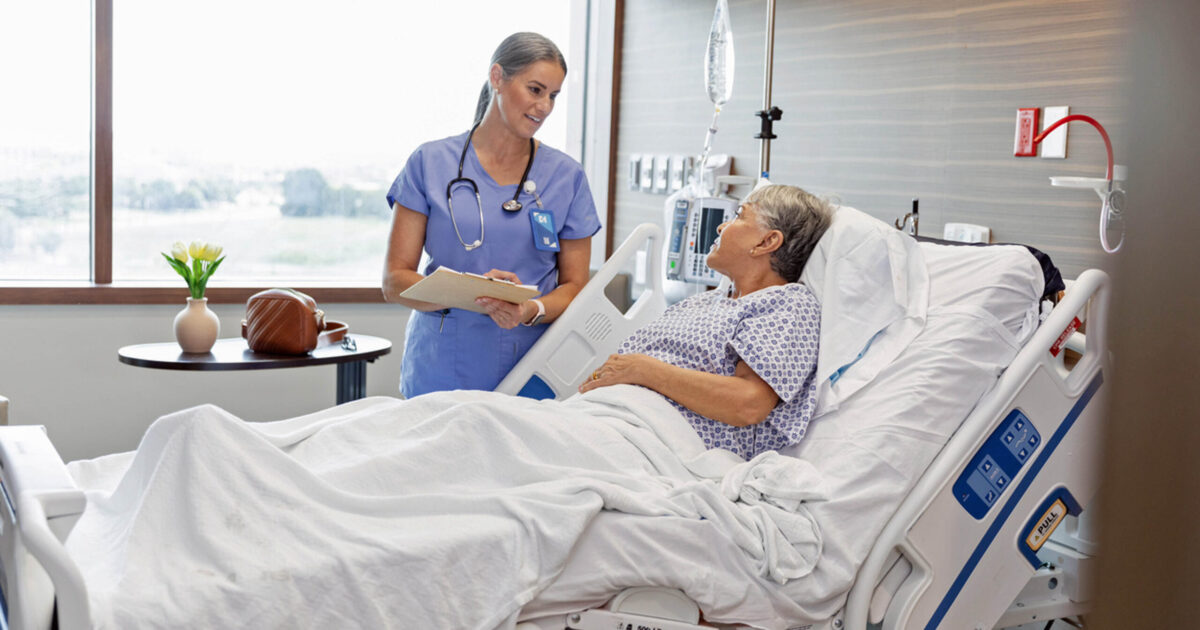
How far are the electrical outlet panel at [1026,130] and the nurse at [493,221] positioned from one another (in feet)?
3.54

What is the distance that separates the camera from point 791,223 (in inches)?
91.4

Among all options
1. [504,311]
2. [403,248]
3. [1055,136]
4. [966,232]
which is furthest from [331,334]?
[1055,136]

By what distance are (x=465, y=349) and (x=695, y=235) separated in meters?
1.06

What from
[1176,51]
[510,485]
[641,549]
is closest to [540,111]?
[510,485]

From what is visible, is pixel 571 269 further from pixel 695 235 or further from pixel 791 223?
pixel 695 235

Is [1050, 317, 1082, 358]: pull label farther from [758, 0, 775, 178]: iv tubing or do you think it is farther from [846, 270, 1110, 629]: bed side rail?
[758, 0, 775, 178]: iv tubing

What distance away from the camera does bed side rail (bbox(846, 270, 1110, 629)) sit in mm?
1801

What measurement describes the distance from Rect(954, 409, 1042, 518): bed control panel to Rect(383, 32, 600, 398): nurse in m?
1.07

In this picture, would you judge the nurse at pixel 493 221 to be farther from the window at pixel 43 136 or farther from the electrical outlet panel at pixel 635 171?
the window at pixel 43 136

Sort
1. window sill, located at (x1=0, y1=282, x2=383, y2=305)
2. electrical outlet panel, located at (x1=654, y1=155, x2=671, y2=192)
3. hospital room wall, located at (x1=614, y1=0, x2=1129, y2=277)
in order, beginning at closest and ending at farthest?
hospital room wall, located at (x1=614, y1=0, x2=1129, y2=277)
window sill, located at (x1=0, y1=282, x2=383, y2=305)
electrical outlet panel, located at (x1=654, y1=155, x2=671, y2=192)

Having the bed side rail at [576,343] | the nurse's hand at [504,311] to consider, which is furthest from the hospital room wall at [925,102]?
the nurse's hand at [504,311]

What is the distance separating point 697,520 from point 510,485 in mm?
328

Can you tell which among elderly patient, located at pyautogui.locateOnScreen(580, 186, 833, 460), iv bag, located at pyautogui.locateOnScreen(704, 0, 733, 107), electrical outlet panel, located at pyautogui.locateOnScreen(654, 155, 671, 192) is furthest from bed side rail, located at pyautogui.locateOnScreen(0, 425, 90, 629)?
electrical outlet panel, located at pyautogui.locateOnScreen(654, 155, 671, 192)

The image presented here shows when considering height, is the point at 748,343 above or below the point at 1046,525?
above
